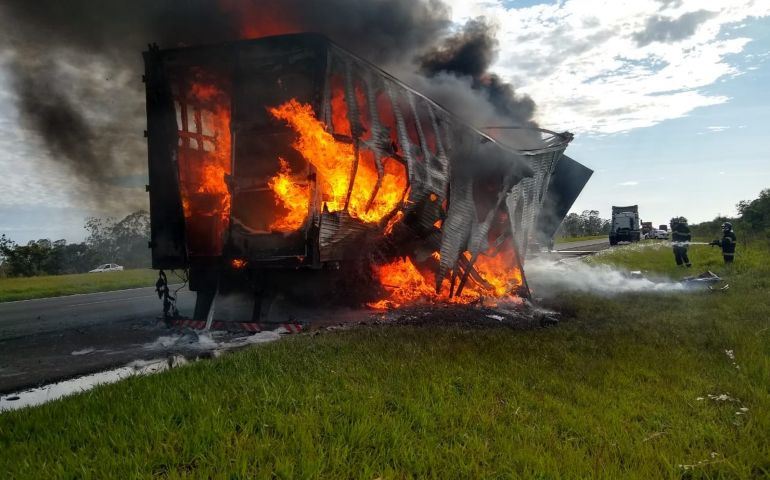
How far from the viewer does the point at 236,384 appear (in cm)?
414

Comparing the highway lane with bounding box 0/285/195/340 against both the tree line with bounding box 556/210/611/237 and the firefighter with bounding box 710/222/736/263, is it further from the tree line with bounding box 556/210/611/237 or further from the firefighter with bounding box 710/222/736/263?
the tree line with bounding box 556/210/611/237

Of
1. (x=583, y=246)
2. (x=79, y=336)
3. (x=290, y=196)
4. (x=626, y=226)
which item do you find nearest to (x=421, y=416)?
(x=290, y=196)

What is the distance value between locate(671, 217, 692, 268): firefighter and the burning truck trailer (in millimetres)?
10731

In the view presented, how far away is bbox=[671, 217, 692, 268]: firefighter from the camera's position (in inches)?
634

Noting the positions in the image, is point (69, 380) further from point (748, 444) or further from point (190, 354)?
point (748, 444)

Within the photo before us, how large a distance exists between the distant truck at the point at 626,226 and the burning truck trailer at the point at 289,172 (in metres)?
35.3

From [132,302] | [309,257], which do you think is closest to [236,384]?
[309,257]

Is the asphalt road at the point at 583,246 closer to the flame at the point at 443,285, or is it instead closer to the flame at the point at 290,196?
the flame at the point at 443,285

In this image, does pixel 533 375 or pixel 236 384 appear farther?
pixel 533 375

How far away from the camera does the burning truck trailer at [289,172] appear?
7.37m

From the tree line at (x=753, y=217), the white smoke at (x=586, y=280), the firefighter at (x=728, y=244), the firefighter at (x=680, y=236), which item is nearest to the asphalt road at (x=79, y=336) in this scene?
the white smoke at (x=586, y=280)

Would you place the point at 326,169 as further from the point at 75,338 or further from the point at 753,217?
the point at 753,217

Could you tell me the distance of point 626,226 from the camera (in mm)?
39969

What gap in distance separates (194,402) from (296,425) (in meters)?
0.93
